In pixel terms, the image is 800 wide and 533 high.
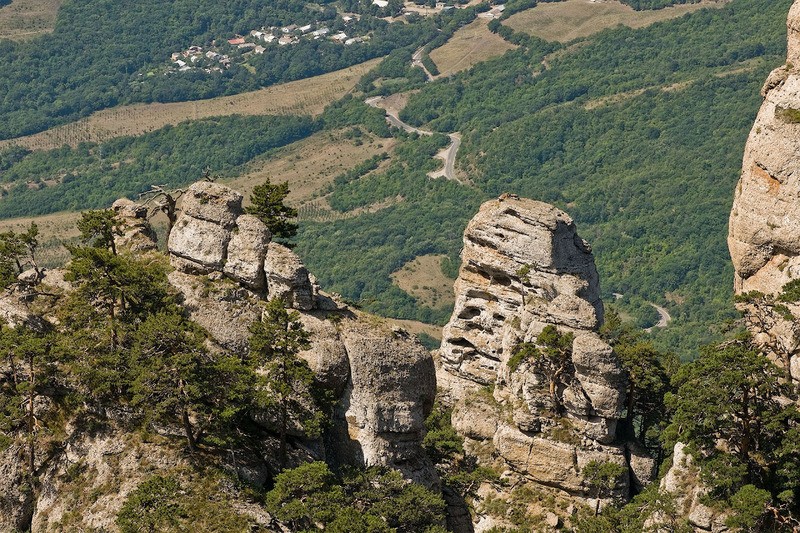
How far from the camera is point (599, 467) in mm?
77375

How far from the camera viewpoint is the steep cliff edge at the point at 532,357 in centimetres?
7838

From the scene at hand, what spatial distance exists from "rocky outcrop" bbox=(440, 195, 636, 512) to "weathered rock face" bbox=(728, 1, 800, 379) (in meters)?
9.67

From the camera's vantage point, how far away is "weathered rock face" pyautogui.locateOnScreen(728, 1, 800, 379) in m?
73.4

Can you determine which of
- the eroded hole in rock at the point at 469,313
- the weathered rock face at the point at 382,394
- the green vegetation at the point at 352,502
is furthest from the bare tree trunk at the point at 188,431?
the eroded hole in rock at the point at 469,313

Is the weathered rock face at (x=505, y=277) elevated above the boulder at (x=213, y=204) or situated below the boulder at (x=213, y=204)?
below

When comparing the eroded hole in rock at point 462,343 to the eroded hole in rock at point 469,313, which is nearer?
the eroded hole in rock at point 462,343

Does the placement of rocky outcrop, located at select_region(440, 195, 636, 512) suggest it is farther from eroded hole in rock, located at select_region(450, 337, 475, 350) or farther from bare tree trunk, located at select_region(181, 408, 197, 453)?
bare tree trunk, located at select_region(181, 408, 197, 453)

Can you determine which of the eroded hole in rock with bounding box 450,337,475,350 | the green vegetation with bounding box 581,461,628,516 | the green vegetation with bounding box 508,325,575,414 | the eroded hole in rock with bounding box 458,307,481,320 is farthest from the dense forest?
the eroded hole in rock with bounding box 458,307,481,320

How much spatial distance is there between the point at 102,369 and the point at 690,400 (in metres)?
29.8

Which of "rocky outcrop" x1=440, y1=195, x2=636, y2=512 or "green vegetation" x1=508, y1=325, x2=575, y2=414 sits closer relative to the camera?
"rocky outcrop" x1=440, y1=195, x2=636, y2=512

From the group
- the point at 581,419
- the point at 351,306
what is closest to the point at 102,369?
the point at 351,306

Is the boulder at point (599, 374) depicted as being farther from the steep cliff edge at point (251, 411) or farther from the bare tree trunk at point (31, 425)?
the bare tree trunk at point (31, 425)

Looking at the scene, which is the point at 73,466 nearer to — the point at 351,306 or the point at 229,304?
the point at 229,304

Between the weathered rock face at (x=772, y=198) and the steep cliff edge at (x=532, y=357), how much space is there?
31.9ft
